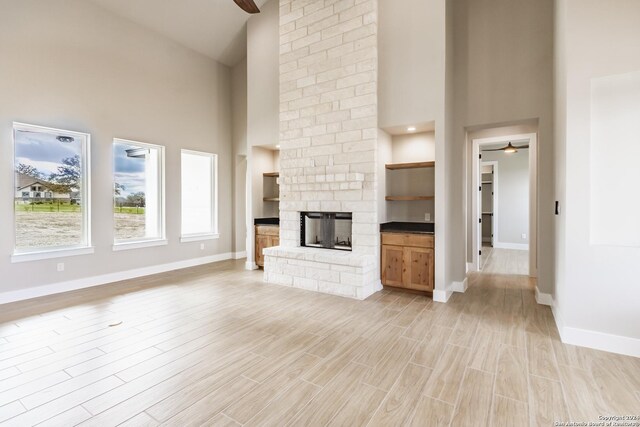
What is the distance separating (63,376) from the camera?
2375 millimetres

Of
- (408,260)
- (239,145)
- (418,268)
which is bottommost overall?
(418,268)

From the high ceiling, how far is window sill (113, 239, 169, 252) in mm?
3872

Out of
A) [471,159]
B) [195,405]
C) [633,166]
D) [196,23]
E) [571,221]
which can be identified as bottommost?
[195,405]

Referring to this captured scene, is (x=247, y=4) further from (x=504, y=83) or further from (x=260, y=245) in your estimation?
(x=260, y=245)

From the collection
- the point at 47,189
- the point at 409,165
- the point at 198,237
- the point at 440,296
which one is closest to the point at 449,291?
the point at 440,296

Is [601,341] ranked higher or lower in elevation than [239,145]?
lower

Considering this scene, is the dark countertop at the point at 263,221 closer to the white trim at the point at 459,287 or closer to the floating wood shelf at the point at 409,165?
the floating wood shelf at the point at 409,165

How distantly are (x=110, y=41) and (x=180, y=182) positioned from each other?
2.57m

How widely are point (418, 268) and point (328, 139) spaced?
2.40 meters

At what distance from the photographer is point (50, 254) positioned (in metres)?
4.48

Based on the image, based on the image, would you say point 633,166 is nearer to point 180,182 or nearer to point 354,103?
point 354,103

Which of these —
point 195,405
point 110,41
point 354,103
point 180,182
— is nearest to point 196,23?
point 110,41

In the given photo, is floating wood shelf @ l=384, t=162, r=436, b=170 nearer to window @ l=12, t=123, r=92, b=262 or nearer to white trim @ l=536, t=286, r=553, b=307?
white trim @ l=536, t=286, r=553, b=307

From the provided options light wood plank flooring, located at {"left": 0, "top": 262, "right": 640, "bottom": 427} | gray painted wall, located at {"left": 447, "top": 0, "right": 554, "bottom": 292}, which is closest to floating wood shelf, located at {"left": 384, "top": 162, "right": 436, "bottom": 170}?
gray painted wall, located at {"left": 447, "top": 0, "right": 554, "bottom": 292}
